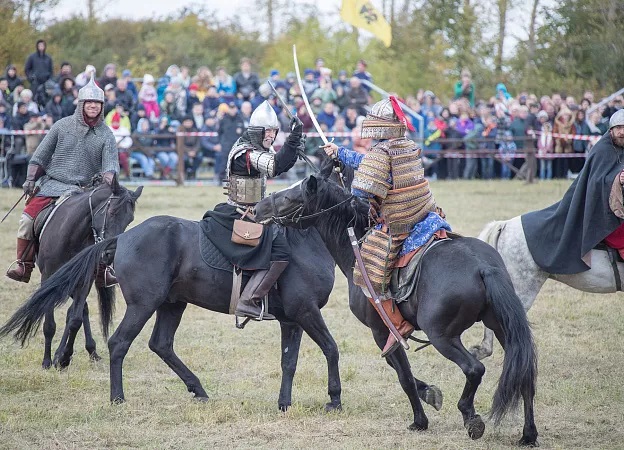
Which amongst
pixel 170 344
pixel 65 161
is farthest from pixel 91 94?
pixel 170 344

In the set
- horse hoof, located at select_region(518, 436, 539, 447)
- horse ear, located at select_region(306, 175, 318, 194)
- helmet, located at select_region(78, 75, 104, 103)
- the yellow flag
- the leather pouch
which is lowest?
horse hoof, located at select_region(518, 436, 539, 447)

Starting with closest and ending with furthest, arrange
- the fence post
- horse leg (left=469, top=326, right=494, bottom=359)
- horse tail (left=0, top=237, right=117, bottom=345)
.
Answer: horse tail (left=0, top=237, right=117, bottom=345)
horse leg (left=469, top=326, right=494, bottom=359)
the fence post

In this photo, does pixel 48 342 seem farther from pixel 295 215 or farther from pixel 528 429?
pixel 528 429

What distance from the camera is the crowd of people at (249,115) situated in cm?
2164

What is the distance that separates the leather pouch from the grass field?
1.23m

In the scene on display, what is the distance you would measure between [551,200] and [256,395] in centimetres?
1285

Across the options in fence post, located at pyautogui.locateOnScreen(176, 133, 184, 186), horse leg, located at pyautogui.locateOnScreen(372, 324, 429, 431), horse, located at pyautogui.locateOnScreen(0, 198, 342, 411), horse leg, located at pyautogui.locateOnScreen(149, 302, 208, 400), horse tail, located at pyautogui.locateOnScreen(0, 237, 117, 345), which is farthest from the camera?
fence post, located at pyautogui.locateOnScreen(176, 133, 184, 186)

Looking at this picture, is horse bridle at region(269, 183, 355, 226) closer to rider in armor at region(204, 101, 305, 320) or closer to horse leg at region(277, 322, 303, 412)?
rider in armor at region(204, 101, 305, 320)

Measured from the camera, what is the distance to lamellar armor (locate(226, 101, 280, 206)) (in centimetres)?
744

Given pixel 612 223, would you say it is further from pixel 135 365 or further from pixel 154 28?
pixel 154 28

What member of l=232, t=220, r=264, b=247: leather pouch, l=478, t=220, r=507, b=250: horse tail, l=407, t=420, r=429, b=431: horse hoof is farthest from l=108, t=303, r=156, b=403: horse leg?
l=478, t=220, r=507, b=250: horse tail

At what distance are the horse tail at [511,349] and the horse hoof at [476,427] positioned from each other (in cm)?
23

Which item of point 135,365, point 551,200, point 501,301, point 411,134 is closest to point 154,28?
point 411,134

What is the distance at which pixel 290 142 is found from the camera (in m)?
7.20
